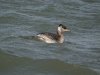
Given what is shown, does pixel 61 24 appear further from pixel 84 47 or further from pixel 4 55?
pixel 4 55

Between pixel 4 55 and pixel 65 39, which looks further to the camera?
pixel 65 39

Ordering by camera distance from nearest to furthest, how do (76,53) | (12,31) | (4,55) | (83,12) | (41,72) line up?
(41,72)
(4,55)
(76,53)
(12,31)
(83,12)

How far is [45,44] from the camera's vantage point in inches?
696

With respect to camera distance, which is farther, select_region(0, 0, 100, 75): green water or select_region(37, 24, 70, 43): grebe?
select_region(37, 24, 70, 43): grebe

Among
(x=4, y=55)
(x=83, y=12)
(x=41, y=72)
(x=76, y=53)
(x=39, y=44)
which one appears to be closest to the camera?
(x=41, y=72)

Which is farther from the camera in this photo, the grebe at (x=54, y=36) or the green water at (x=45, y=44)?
the grebe at (x=54, y=36)

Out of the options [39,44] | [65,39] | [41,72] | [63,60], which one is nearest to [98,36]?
[65,39]

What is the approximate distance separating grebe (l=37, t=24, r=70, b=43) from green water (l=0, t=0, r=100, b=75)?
0.23 metres

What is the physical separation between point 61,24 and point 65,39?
61 cm

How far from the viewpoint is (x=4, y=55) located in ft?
49.0

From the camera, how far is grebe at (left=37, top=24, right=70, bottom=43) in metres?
18.3

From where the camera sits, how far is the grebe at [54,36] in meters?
18.3

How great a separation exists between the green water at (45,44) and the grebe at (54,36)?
23 cm

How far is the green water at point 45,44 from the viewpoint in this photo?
14.2 metres
